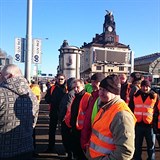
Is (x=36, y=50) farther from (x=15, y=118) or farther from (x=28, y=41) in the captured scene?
(x=15, y=118)

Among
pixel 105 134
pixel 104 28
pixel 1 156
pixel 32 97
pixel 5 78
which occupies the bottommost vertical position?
pixel 1 156

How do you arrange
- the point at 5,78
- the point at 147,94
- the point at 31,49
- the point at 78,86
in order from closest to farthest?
the point at 5,78
the point at 78,86
the point at 147,94
the point at 31,49

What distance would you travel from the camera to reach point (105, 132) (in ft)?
9.27

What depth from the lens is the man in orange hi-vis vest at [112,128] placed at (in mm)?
2664

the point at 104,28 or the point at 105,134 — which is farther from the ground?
the point at 104,28

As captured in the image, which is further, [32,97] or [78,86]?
[78,86]

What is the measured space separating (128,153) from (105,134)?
0.30 metres

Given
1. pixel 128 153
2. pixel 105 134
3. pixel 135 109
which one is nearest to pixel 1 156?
pixel 105 134

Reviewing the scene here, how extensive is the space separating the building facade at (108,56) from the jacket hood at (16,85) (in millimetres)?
82290

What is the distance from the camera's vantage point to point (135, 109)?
5.84 m

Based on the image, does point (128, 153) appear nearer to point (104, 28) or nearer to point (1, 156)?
point (1, 156)

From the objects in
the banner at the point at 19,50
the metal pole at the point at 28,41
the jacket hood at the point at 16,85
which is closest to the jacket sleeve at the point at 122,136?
the jacket hood at the point at 16,85

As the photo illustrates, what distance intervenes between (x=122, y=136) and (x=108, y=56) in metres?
90.7

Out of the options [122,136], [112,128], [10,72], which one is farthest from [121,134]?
[10,72]
